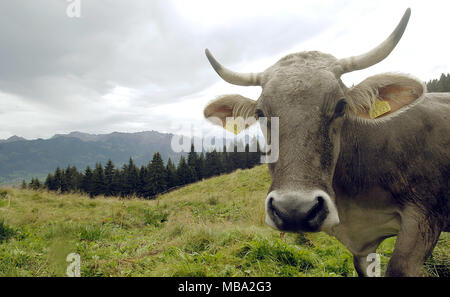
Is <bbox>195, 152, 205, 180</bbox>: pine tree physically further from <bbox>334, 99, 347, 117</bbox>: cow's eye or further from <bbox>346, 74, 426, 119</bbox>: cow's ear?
<bbox>334, 99, 347, 117</bbox>: cow's eye

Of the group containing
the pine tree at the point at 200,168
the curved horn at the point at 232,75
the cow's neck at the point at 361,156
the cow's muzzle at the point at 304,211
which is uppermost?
the curved horn at the point at 232,75

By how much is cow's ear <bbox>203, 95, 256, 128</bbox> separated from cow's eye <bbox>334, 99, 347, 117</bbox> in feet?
3.09

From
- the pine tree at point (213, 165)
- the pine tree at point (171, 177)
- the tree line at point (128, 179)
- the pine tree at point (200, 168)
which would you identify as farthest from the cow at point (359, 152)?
the pine tree at point (213, 165)

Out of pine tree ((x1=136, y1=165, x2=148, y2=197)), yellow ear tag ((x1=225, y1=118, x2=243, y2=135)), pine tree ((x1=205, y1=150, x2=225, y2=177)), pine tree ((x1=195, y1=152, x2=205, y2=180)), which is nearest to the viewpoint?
yellow ear tag ((x1=225, y1=118, x2=243, y2=135))

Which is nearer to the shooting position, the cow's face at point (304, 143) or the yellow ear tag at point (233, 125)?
the cow's face at point (304, 143)

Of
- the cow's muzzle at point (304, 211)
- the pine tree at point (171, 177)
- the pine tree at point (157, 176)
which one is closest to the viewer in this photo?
the cow's muzzle at point (304, 211)

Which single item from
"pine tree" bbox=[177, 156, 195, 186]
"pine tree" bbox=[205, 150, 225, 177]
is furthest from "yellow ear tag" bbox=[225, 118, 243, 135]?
"pine tree" bbox=[205, 150, 225, 177]

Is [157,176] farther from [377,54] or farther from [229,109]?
[377,54]

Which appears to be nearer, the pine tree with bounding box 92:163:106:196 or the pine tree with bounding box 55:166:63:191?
the pine tree with bounding box 55:166:63:191

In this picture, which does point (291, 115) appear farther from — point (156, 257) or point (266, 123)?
point (156, 257)

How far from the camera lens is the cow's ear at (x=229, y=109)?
3125mm

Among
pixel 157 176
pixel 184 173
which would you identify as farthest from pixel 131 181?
pixel 184 173

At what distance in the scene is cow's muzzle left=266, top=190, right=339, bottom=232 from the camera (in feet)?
6.18

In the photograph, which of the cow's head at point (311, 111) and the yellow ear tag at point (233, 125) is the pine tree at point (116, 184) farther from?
the cow's head at point (311, 111)
